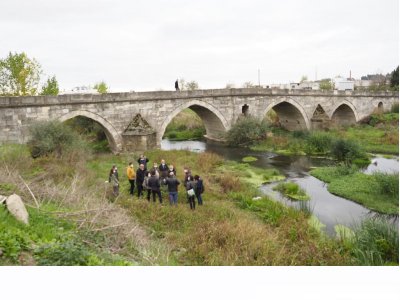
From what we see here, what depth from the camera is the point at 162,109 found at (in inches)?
868

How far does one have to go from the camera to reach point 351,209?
11289 mm

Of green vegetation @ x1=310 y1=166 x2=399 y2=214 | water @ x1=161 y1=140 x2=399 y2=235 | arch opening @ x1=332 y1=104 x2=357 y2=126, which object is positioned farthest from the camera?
arch opening @ x1=332 y1=104 x2=357 y2=126

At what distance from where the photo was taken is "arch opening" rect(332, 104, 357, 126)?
3425cm

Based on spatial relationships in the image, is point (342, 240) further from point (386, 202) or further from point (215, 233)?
point (386, 202)

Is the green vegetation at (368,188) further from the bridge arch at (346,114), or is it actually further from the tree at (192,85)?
the tree at (192,85)

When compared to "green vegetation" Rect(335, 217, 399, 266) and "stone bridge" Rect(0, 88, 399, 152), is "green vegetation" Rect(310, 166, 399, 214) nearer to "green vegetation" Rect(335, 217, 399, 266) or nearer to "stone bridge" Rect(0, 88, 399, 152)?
"green vegetation" Rect(335, 217, 399, 266)

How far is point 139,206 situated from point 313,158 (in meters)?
13.4

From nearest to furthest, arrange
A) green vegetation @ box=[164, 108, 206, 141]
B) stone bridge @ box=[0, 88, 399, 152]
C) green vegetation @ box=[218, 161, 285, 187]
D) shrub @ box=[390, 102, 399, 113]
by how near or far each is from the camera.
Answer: green vegetation @ box=[218, 161, 285, 187] → stone bridge @ box=[0, 88, 399, 152] → green vegetation @ box=[164, 108, 206, 141] → shrub @ box=[390, 102, 399, 113]

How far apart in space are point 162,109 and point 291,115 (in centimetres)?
1357

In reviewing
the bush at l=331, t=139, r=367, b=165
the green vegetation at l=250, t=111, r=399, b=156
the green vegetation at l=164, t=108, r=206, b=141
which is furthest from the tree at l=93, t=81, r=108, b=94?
the bush at l=331, t=139, r=367, b=165

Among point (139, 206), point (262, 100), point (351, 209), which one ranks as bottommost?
point (351, 209)

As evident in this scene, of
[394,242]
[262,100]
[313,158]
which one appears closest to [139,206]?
[394,242]

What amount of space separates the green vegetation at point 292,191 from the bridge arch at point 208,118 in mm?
10328

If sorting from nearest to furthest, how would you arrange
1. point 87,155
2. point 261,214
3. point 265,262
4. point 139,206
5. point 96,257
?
point 96,257 < point 265,262 < point 139,206 < point 261,214 < point 87,155
